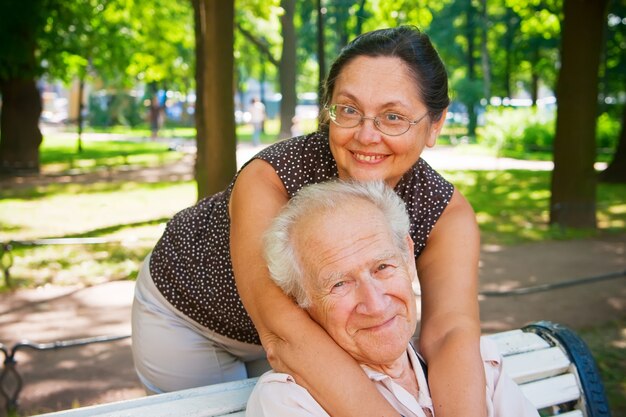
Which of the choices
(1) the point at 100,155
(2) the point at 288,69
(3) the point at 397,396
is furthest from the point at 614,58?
(3) the point at 397,396

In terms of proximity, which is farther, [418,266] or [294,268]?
[418,266]

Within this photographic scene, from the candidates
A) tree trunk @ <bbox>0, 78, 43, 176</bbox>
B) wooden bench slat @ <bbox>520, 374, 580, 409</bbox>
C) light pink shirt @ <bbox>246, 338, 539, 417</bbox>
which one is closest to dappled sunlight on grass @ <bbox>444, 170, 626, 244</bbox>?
wooden bench slat @ <bbox>520, 374, 580, 409</bbox>

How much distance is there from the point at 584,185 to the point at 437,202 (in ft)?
29.7

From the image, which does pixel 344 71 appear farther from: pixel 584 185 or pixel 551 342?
pixel 584 185

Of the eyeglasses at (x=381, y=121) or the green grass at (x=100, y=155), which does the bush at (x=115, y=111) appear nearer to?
the green grass at (x=100, y=155)

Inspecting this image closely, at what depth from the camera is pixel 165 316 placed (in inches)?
102

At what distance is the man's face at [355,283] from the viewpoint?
202 cm

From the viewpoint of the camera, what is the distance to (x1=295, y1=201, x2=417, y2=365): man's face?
202cm

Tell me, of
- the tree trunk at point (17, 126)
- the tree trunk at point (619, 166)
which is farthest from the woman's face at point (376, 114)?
the tree trunk at point (17, 126)

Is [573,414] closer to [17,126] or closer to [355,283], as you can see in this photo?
[355,283]

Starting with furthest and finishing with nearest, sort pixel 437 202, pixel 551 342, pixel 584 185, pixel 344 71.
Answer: pixel 584 185 < pixel 551 342 < pixel 437 202 < pixel 344 71

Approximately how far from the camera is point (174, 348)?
2607 millimetres

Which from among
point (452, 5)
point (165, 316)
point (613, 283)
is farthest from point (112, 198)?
point (452, 5)

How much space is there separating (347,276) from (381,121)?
0.47m
